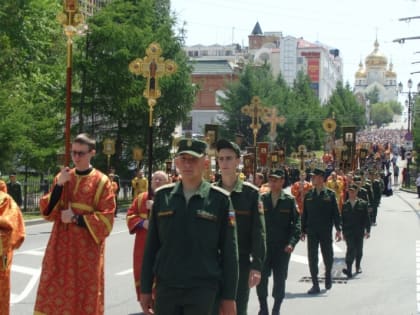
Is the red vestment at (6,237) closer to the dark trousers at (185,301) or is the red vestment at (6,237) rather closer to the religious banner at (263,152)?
the dark trousers at (185,301)

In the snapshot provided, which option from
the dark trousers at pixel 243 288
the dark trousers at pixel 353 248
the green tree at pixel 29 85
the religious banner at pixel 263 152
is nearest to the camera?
the dark trousers at pixel 243 288

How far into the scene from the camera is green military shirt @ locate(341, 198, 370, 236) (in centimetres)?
1622

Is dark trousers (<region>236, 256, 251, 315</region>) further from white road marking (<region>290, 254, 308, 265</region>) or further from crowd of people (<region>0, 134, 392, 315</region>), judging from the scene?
white road marking (<region>290, 254, 308, 265</region>)

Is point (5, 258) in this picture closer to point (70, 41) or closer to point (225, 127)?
point (70, 41)

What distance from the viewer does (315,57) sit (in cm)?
17112

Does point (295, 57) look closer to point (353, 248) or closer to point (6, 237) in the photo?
point (353, 248)

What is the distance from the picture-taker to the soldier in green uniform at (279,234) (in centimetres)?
Answer: 1102

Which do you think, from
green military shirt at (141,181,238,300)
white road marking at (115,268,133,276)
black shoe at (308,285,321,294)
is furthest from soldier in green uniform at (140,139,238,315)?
white road marking at (115,268,133,276)

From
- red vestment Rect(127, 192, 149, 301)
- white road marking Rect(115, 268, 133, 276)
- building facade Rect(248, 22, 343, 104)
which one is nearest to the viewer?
red vestment Rect(127, 192, 149, 301)

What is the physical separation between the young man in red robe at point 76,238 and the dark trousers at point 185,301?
2204 mm

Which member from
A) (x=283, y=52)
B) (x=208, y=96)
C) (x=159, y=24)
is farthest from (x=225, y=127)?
(x=283, y=52)

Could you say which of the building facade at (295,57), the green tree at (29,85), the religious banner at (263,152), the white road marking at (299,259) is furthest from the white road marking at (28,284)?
the building facade at (295,57)

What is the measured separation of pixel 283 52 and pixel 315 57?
8057 millimetres

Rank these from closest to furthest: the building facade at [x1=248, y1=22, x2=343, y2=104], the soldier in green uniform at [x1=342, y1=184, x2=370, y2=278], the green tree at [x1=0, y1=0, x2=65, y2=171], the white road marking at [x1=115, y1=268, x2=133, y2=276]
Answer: the white road marking at [x1=115, y1=268, x2=133, y2=276], the soldier in green uniform at [x1=342, y1=184, x2=370, y2=278], the green tree at [x1=0, y1=0, x2=65, y2=171], the building facade at [x1=248, y1=22, x2=343, y2=104]
